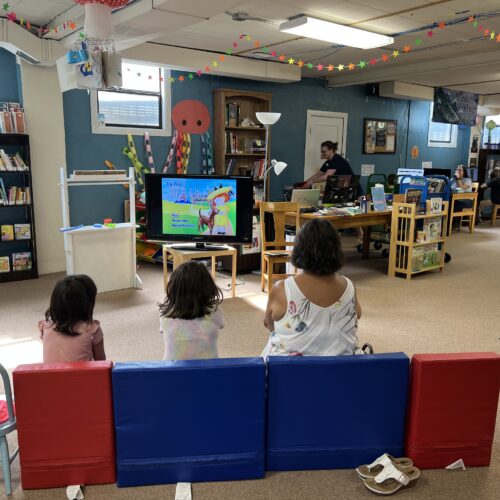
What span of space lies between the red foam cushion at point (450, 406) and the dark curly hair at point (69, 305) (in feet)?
4.75

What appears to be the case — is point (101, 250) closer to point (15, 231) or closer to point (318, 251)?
point (15, 231)

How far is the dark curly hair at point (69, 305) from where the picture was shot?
7.26 ft

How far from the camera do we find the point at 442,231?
6.25 metres

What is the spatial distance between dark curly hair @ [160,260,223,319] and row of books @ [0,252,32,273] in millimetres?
3810

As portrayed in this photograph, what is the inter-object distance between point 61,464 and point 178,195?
9.80 ft

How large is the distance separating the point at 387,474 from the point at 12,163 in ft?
15.6

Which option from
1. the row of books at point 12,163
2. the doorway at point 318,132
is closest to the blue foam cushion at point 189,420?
the row of books at point 12,163

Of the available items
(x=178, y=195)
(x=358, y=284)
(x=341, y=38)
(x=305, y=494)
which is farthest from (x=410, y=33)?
(x=305, y=494)

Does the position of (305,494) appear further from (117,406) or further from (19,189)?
(19,189)

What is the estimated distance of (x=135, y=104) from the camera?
21.4 feet

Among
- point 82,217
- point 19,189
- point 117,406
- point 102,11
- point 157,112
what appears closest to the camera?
point 117,406

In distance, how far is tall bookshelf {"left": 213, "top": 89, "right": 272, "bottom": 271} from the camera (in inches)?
279

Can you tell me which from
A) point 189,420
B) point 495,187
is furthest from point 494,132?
point 189,420

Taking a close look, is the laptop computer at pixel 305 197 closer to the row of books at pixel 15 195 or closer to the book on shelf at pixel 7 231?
the row of books at pixel 15 195
